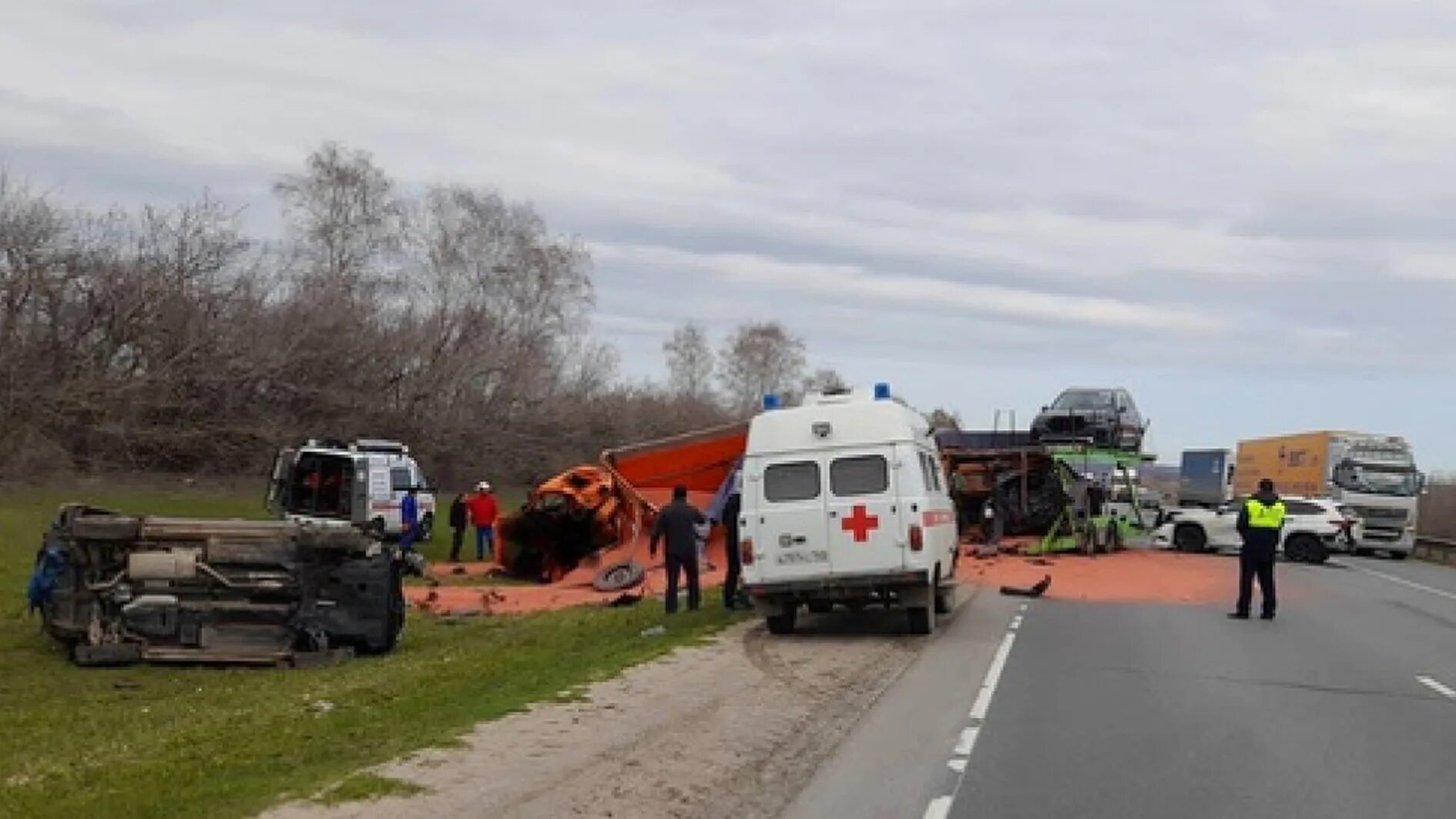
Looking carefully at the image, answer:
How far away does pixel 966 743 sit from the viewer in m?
10.5

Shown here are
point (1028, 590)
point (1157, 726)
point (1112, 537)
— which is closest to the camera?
point (1157, 726)

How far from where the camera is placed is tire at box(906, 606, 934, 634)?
696 inches

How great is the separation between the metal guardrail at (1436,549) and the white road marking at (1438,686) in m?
34.1

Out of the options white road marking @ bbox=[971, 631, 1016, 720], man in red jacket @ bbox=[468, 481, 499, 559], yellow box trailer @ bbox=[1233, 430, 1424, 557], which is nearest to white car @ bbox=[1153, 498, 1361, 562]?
yellow box trailer @ bbox=[1233, 430, 1424, 557]

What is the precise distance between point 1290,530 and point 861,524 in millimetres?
22801

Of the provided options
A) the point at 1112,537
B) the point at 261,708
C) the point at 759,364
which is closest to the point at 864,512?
the point at 261,708

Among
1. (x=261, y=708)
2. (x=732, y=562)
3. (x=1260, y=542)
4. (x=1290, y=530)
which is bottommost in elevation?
→ (x=261, y=708)

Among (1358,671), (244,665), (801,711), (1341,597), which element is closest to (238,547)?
(244,665)

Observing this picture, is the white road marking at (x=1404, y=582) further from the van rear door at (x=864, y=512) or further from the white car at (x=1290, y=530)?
the van rear door at (x=864, y=512)

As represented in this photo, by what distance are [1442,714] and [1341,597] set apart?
45.4ft

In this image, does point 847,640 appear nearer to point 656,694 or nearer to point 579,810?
point 656,694

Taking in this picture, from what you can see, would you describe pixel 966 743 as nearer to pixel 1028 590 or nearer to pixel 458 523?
pixel 1028 590

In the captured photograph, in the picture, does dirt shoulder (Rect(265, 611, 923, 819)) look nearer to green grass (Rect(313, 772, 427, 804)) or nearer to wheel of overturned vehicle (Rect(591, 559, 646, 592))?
green grass (Rect(313, 772, 427, 804))

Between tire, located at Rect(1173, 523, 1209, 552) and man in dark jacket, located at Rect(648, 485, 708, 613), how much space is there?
21382mm
